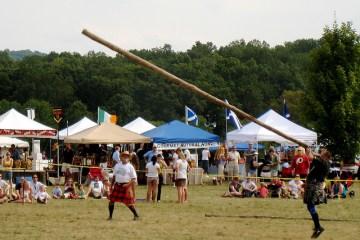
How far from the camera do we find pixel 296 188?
722 inches

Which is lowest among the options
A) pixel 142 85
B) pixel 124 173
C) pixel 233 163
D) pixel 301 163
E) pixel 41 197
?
pixel 41 197

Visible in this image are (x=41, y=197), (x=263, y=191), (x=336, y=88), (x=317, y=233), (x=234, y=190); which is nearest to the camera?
(x=317, y=233)

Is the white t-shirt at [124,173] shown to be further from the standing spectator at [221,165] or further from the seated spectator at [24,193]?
the standing spectator at [221,165]

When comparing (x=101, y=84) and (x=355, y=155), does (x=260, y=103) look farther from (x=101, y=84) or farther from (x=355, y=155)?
(x=355, y=155)

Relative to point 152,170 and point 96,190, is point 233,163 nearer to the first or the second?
point 96,190

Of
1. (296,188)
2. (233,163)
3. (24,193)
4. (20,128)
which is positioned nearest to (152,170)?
(24,193)

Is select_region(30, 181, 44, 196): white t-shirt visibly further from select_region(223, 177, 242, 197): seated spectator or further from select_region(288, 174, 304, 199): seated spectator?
select_region(288, 174, 304, 199): seated spectator

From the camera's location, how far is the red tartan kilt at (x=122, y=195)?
12789mm

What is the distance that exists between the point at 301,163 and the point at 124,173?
6314 mm

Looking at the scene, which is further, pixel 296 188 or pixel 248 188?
pixel 248 188

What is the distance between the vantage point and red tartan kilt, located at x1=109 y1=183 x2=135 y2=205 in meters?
12.8

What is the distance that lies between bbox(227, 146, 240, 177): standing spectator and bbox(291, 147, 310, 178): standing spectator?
3.93 m

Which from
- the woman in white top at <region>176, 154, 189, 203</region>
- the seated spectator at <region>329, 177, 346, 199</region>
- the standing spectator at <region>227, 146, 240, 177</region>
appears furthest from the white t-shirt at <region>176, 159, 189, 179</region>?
the standing spectator at <region>227, 146, 240, 177</region>

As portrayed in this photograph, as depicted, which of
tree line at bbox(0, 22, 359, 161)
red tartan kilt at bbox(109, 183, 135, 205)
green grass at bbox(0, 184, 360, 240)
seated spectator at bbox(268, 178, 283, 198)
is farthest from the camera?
tree line at bbox(0, 22, 359, 161)
